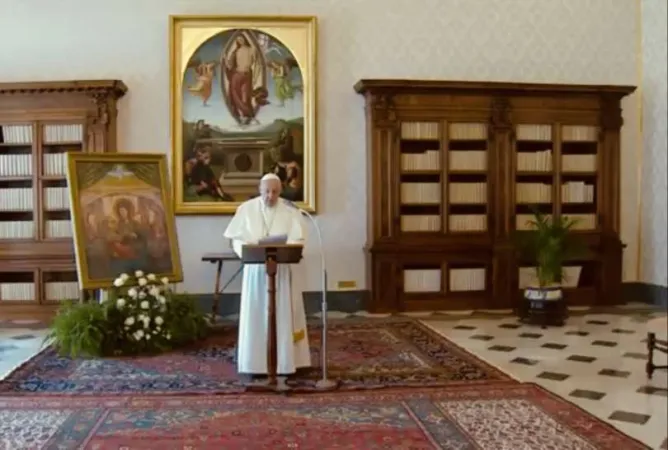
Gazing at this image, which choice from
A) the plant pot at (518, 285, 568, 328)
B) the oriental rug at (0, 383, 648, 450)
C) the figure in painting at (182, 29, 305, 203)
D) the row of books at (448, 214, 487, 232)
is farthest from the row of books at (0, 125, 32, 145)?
the plant pot at (518, 285, 568, 328)

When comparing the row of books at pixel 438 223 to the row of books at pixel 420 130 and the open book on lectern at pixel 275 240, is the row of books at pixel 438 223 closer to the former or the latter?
the row of books at pixel 420 130

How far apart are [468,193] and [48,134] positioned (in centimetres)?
518

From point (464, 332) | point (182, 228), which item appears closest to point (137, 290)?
point (182, 228)

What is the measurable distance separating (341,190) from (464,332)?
8.34 feet

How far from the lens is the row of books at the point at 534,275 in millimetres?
9133

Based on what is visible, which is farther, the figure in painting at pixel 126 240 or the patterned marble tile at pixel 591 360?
the figure in painting at pixel 126 240

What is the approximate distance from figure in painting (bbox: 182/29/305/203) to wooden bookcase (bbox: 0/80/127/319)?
0.96 m

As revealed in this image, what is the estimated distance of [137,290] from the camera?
6691 mm

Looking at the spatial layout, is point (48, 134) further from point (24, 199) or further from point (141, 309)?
point (141, 309)

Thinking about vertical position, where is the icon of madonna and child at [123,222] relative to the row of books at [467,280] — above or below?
above

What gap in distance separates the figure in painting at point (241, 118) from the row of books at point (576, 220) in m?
2.83

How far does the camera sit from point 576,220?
29.5 ft

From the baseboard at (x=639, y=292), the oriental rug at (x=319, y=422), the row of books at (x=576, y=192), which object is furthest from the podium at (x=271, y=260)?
the baseboard at (x=639, y=292)

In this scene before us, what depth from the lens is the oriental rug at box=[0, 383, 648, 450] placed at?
400 centimetres
